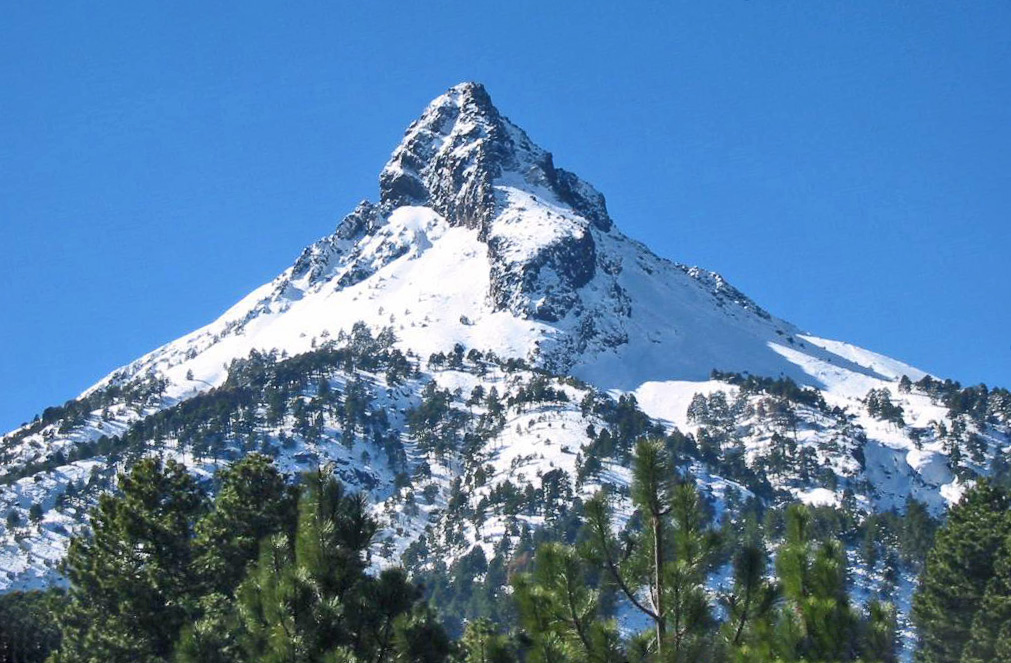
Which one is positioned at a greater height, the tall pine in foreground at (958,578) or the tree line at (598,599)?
the tall pine in foreground at (958,578)

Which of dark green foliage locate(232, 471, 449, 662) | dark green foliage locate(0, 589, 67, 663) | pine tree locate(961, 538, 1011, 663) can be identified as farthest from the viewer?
pine tree locate(961, 538, 1011, 663)

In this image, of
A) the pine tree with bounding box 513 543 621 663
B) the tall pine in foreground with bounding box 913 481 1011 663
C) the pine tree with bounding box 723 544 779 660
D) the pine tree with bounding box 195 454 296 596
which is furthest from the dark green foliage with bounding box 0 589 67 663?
the tall pine in foreground with bounding box 913 481 1011 663

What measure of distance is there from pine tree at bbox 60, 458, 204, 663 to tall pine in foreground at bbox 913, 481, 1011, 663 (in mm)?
33565

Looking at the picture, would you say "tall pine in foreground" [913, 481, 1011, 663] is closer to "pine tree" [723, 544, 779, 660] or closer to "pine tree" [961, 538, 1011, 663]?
"pine tree" [961, 538, 1011, 663]

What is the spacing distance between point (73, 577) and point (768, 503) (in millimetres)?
155825

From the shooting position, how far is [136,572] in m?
38.0

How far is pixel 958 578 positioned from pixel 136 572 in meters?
36.1

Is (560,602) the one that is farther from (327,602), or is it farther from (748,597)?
(327,602)

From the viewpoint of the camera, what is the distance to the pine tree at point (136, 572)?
36844 mm

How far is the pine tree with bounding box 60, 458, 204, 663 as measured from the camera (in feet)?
121

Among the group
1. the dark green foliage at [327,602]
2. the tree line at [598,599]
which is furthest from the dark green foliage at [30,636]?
the dark green foliage at [327,602]

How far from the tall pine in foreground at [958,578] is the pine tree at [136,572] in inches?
1321

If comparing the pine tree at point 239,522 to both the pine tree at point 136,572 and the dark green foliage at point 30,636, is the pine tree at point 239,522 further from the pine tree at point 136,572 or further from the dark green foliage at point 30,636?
the dark green foliage at point 30,636

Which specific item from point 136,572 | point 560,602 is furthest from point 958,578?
point 560,602
